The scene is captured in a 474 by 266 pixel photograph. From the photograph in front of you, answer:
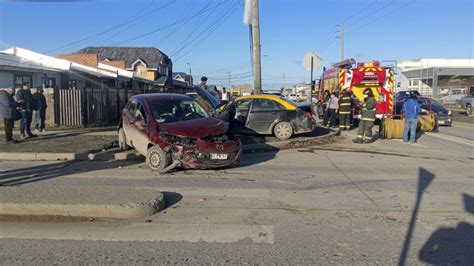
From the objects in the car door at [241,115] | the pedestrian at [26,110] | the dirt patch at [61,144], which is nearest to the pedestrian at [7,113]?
the dirt patch at [61,144]

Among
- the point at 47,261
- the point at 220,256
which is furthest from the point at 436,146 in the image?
the point at 47,261

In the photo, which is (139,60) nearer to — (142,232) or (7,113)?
(7,113)

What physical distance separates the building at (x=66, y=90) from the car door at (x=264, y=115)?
8.26 meters

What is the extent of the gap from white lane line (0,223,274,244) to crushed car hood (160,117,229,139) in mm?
3589

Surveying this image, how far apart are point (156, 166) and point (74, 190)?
2631 mm

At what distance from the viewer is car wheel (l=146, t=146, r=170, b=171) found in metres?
9.09

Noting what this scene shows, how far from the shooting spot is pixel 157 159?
9.21 m

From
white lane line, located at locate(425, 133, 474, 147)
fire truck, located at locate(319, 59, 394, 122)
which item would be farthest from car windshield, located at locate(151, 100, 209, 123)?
fire truck, located at locate(319, 59, 394, 122)

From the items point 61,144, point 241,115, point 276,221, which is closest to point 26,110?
point 61,144

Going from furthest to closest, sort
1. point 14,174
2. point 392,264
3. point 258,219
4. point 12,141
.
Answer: point 12,141 < point 14,174 < point 258,219 < point 392,264

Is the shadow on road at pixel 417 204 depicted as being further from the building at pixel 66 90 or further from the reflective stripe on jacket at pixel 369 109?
the building at pixel 66 90

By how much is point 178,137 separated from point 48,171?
297 centimetres

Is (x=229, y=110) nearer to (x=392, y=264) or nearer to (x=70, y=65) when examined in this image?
(x=392, y=264)

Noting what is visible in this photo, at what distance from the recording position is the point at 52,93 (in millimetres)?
18766
